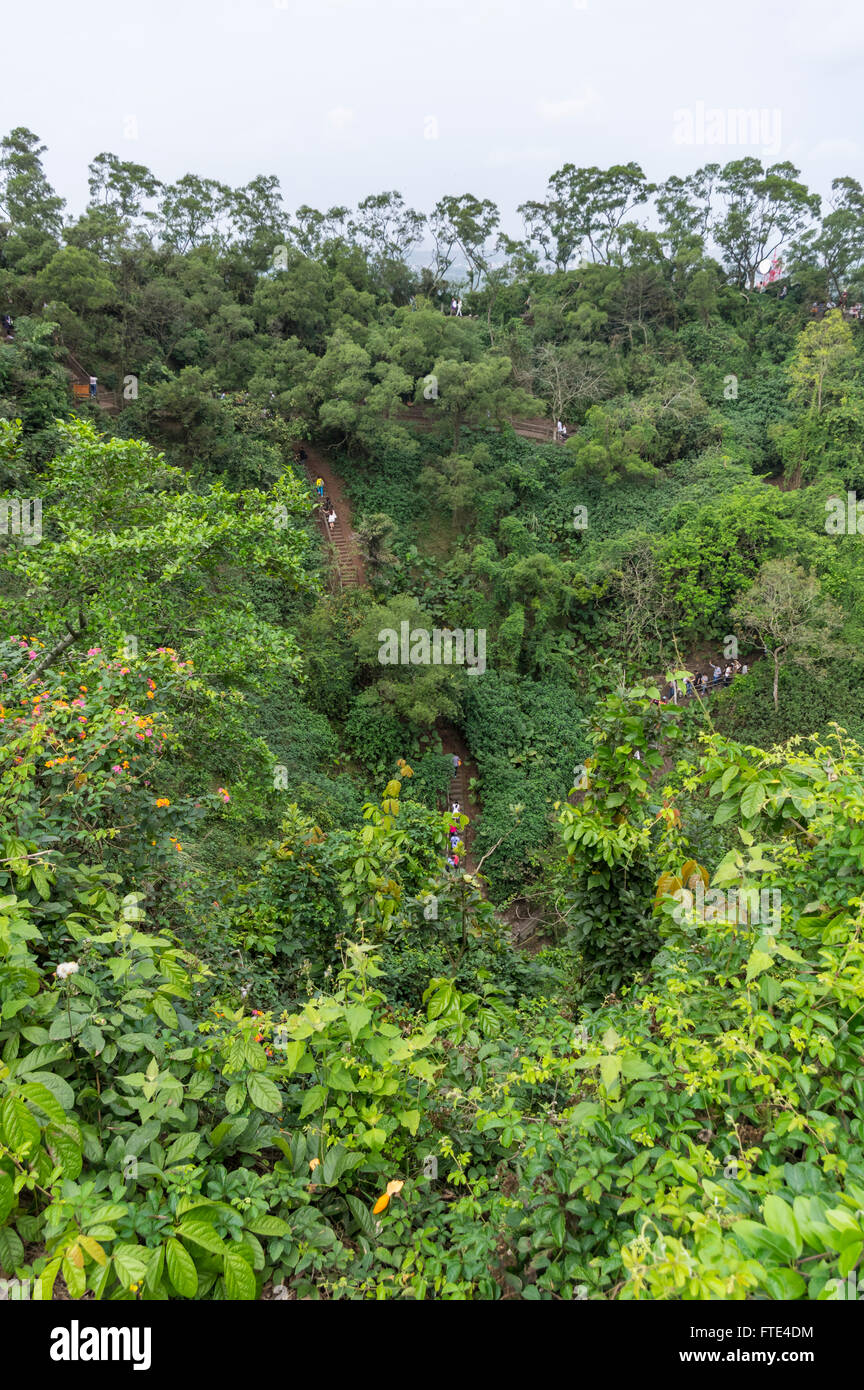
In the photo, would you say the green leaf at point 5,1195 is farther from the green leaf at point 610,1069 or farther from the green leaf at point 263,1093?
the green leaf at point 610,1069

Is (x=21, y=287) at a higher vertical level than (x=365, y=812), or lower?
higher

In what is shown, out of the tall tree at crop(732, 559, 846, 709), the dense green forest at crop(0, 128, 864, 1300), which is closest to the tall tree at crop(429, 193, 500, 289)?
the dense green forest at crop(0, 128, 864, 1300)

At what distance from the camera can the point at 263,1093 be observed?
8.20 ft

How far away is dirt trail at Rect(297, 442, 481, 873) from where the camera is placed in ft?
51.1

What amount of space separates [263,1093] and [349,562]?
16.5m

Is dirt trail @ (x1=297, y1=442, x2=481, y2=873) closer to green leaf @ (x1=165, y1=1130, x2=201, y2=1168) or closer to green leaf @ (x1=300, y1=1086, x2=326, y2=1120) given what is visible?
green leaf @ (x1=300, y1=1086, x2=326, y2=1120)

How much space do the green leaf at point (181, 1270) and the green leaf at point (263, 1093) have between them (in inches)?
18.5

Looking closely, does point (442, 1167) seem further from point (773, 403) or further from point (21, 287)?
point (773, 403)

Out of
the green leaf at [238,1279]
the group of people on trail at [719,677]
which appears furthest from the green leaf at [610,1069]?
the group of people on trail at [719,677]

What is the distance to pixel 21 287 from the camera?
16.1 m

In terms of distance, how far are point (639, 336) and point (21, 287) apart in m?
19.3

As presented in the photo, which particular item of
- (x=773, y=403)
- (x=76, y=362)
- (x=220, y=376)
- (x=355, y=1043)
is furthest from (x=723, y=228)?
(x=355, y=1043)

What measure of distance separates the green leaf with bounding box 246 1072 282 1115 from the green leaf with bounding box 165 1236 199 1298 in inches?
18.5

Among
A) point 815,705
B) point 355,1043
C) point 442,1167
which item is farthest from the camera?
point 815,705
